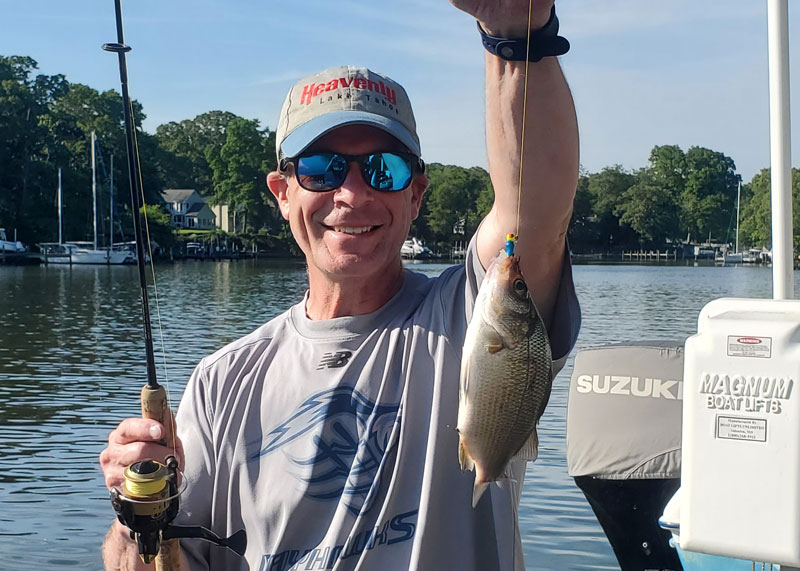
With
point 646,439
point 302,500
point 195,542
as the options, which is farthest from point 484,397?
point 646,439

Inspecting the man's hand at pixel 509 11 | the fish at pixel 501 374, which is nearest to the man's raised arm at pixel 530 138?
the man's hand at pixel 509 11

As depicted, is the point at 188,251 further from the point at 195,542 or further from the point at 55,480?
the point at 195,542

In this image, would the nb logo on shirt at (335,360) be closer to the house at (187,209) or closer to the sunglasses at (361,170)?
the sunglasses at (361,170)

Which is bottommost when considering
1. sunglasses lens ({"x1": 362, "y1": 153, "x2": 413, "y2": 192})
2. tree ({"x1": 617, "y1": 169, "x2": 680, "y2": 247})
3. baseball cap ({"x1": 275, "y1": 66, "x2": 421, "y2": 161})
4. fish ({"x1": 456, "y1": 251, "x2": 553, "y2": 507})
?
fish ({"x1": 456, "y1": 251, "x2": 553, "y2": 507})

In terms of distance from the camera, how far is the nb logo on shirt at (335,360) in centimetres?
251

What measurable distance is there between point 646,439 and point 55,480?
7.81 metres

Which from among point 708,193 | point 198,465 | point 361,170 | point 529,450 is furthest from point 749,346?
point 708,193

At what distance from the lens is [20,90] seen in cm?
7125

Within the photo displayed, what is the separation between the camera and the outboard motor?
143 inches

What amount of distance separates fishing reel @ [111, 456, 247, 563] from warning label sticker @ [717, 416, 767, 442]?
1.39 metres

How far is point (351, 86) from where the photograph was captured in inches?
104

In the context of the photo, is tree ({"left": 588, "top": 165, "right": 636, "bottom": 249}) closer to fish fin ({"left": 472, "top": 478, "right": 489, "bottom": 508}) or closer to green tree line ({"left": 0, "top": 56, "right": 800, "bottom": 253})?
green tree line ({"left": 0, "top": 56, "right": 800, "bottom": 253})

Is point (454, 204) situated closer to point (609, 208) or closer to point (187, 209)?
point (609, 208)

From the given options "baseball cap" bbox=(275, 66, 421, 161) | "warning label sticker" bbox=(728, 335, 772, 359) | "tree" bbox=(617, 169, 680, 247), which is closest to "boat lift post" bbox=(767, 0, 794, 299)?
"warning label sticker" bbox=(728, 335, 772, 359)
